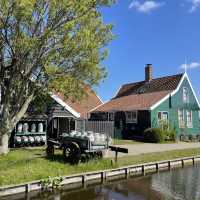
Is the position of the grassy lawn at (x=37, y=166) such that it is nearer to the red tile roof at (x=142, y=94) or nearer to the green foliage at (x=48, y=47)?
the green foliage at (x=48, y=47)

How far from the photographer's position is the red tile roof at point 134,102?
36.2 m

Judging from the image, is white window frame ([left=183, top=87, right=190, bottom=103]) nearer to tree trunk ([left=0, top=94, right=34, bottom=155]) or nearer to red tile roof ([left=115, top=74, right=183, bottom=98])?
red tile roof ([left=115, top=74, right=183, bottom=98])

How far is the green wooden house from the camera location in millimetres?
35844

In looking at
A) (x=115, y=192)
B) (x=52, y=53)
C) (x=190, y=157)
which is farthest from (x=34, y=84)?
(x=190, y=157)

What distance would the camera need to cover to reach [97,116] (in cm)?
4256

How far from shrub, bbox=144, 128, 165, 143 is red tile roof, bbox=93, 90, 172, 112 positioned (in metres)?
2.76

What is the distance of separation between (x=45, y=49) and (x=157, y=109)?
1831 centimetres

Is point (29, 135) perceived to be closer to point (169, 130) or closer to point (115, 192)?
point (115, 192)

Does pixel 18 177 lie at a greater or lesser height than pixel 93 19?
lesser

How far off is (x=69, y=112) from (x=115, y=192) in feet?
43.7

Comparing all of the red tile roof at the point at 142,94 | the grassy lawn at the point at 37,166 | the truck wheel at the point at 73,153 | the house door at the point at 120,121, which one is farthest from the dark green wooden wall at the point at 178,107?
the truck wheel at the point at 73,153

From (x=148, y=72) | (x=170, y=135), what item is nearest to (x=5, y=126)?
(x=170, y=135)

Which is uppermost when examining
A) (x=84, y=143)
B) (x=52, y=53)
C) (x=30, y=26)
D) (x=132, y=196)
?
(x=30, y=26)

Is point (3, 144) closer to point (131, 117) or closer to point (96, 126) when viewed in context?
point (96, 126)
